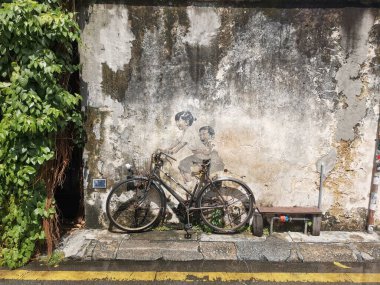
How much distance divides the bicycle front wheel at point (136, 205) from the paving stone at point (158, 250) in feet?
1.48

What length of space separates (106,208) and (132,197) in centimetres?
45

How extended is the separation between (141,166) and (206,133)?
1.17m

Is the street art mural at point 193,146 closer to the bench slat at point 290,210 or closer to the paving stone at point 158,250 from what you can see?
the bench slat at point 290,210

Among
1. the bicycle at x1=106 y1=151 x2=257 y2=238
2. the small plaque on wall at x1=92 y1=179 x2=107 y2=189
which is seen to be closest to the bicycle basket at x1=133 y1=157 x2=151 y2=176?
the bicycle at x1=106 y1=151 x2=257 y2=238


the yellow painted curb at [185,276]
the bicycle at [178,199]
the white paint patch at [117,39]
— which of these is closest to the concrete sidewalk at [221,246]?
the bicycle at [178,199]

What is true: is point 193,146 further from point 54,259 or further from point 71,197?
point 54,259

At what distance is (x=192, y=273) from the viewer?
4805mm

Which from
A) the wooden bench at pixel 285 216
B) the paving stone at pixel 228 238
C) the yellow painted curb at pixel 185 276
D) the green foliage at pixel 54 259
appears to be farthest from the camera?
the wooden bench at pixel 285 216

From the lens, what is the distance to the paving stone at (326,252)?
5.20 metres

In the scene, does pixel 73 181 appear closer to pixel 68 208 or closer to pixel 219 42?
pixel 68 208

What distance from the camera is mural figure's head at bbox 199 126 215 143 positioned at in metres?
5.85

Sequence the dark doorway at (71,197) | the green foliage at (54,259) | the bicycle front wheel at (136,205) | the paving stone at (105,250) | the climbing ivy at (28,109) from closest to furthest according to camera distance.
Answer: the climbing ivy at (28,109) < the green foliage at (54,259) < the paving stone at (105,250) < the bicycle front wheel at (136,205) < the dark doorway at (71,197)

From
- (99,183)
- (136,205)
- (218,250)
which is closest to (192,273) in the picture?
(218,250)

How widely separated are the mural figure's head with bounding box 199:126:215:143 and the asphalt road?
6.18 ft
